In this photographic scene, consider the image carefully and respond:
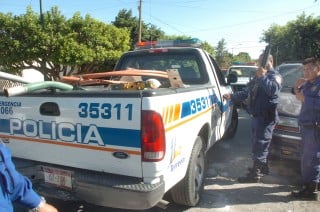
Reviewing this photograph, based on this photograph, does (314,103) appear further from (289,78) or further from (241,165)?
(289,78)

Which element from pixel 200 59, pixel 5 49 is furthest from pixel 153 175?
pixel 5 49

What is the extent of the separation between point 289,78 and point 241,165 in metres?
2.21

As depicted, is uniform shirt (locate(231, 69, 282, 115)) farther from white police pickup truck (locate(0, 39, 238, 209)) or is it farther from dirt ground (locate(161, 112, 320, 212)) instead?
white police pickup truck (locate(0, 39, 238, 209))

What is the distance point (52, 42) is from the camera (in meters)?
15.6

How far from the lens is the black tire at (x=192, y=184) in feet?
11.6

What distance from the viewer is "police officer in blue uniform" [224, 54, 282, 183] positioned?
4.53 metres

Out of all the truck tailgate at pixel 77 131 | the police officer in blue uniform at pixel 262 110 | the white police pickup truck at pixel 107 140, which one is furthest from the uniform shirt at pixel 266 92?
the truck tailgate at pixel 77 131

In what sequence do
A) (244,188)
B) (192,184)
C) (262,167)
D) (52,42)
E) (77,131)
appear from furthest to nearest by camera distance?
(52,42), (262,167), (244,188), (192,184), (77,131)

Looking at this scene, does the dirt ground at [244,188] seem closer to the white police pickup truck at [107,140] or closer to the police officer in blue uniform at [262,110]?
the police officer in blue uniform at [262,110]

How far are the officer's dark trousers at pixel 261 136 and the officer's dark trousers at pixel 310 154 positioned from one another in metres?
0.55

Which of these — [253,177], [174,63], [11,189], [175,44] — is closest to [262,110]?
[253,177]

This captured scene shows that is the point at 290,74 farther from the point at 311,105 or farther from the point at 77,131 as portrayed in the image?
the point at 77,131

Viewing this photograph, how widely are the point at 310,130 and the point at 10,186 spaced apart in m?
3.54

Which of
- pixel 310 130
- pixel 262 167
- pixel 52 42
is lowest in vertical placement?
pixel 262 167
